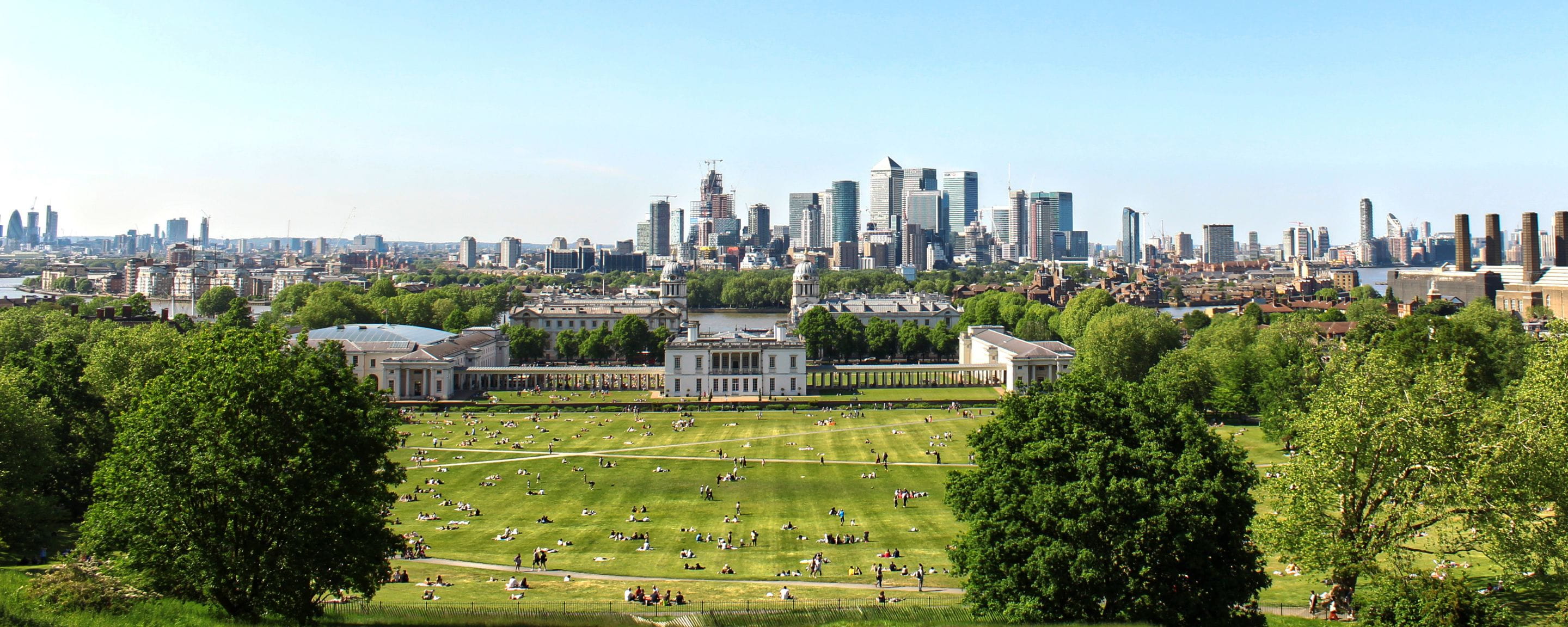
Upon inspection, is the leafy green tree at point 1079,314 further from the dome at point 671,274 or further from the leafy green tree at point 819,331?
the dome at point 671,274

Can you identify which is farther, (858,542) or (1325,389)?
(858,542)

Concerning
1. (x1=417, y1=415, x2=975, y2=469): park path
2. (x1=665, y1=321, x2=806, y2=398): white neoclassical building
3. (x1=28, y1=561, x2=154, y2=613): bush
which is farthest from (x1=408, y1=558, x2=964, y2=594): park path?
(x1=665, y1=321, x2=806, y2=398): white neoclassical building

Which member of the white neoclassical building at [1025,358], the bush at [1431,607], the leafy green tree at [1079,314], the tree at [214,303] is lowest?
the bush at [1431,607]

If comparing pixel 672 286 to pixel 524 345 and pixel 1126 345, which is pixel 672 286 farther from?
pixel 1126 345

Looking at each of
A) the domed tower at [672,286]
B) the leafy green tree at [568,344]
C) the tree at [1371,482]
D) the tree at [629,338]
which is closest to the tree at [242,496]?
the tree at [1371,482]

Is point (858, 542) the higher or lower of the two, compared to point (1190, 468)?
lower

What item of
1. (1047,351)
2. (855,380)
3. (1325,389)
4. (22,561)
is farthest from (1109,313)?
(22,561)

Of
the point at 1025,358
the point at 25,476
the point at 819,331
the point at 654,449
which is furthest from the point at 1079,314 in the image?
the point at 25,476

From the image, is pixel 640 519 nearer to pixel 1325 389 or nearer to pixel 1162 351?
pixel 1325 389
